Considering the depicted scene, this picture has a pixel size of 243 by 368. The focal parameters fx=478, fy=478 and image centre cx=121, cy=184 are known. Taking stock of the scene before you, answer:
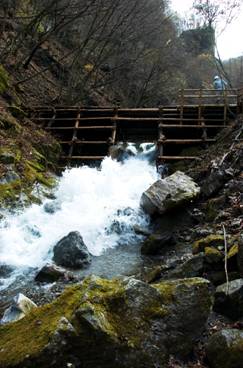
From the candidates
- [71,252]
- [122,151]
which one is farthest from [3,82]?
[71,252]

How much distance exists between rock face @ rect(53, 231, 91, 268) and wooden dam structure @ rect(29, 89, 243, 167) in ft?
19.0

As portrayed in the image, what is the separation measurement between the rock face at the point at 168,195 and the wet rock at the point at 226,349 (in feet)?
18.6

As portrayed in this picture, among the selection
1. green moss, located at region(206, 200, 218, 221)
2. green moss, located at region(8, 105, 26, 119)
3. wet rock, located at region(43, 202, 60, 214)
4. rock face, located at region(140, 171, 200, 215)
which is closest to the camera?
green moss, located at region(206, 200, 218, 221)

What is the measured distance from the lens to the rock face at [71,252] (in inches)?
314

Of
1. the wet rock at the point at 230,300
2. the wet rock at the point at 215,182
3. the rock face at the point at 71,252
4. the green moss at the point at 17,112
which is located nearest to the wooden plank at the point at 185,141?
the wet rock at the point at 215,182

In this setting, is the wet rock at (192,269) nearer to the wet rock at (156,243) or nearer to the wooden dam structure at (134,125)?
the wet rock at (156,243)

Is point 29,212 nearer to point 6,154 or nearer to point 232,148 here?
point 6,154

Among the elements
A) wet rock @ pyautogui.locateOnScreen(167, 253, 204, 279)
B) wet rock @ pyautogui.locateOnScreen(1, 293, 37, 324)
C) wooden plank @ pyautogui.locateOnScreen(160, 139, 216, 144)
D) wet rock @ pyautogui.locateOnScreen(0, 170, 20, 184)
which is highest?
wooden plank @ pyautogui.locateOnScreen(160, 139, 216, 144)

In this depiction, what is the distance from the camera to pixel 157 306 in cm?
399

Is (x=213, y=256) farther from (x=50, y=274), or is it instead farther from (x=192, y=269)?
(x=50, y=274)

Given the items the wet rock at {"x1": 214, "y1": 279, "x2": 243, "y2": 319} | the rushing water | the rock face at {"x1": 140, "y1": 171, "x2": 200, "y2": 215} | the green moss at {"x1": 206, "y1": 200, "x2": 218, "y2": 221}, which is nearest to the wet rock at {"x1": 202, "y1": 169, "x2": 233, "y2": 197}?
the rock face at {"x1": 140, "y1": 171, "x2": 200, "y2": 215}

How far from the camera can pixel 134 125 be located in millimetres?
15688

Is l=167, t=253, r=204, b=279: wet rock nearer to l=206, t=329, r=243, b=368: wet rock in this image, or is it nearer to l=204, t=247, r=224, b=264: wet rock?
l=204, t=247, r=224, b=264: wet rock

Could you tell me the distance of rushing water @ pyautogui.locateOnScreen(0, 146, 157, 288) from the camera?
8.45 meters
